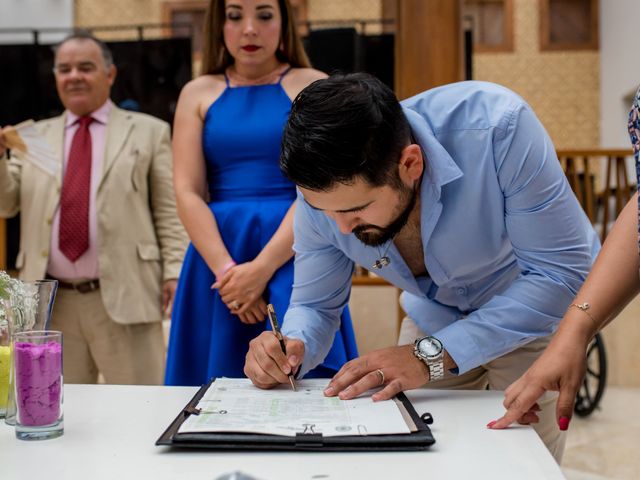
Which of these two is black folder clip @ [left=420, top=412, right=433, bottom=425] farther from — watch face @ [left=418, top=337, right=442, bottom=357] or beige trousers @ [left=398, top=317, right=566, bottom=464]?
beige trousers @ [left=398, top=317, right=566, bottom=464]

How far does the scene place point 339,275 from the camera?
68.6 inches

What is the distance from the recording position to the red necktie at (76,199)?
2.94 m

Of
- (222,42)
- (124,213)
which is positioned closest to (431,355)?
(222,42)

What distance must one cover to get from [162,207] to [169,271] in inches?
9.4

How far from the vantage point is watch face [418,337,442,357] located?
Result: 1495mm

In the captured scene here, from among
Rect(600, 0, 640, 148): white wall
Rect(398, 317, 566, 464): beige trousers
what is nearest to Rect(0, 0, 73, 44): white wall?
Rect(600, 0, 640, 148): white wall

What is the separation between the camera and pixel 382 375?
56.4 inches

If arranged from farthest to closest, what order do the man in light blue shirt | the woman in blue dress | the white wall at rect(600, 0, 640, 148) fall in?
the white wall at rect(600, 0, 640, 148), the woman in blue dress, the man in light blue shirt

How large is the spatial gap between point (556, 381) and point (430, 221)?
1.40 feet

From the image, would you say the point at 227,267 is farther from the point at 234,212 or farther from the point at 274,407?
the point at 274,407

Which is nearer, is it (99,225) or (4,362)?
(4,362)

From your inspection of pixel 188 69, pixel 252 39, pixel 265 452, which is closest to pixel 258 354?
pixel 265 452

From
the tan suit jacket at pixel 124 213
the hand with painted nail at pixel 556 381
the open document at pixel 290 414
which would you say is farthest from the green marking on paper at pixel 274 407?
the tan suit jacket at pixel 124 213

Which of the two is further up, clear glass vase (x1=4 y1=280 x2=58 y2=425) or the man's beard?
the man's beard
